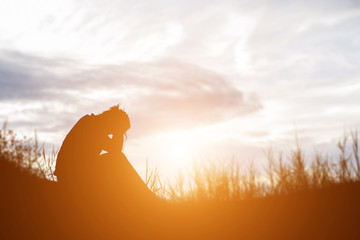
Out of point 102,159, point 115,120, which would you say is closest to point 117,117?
point 115,120

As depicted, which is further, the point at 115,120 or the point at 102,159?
the point at 115,120

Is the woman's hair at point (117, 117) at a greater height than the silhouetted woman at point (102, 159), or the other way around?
the woman's hair at point (117, 117)

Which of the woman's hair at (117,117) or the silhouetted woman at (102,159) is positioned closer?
the silhouetted woman at (102,159)

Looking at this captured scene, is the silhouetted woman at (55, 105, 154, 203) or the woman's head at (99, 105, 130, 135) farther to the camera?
the woman's head at (99, 105, 130, 135)

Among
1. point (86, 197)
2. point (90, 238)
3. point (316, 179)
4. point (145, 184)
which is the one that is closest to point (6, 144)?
point (86, 197)

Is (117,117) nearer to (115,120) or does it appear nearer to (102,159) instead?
(115,120)

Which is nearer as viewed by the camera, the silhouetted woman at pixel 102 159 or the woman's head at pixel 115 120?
the silhouetted woman at pixel 102 159

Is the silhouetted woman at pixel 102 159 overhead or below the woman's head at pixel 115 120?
below

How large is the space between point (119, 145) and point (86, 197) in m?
1.77

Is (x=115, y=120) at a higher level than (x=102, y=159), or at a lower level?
higher

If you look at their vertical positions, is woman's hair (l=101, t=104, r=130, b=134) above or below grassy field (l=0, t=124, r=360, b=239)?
above

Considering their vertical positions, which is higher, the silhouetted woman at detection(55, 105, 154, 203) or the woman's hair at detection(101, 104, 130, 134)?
the woman's hair at detection(101, 104, 130, 134)

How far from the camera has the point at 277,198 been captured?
812 centimetres

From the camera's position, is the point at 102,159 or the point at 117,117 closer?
the point at 102,159
